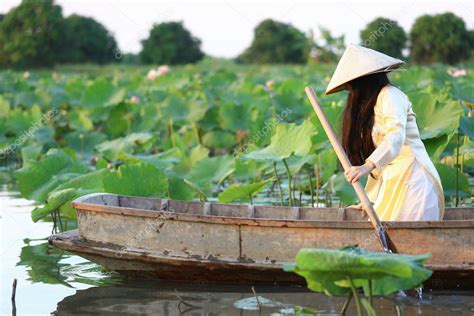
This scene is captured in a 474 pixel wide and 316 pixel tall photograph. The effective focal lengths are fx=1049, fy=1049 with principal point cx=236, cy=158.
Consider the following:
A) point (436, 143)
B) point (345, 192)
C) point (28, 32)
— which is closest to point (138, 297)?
point (345, 192)

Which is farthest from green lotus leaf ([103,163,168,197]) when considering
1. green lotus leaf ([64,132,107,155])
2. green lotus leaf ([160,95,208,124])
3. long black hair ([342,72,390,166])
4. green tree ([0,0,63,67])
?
green tree ([0,0,63,67])

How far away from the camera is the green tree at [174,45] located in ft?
151

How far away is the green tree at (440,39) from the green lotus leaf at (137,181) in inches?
737

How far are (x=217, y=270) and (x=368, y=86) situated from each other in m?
1.09

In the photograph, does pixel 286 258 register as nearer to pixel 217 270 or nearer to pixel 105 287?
pixel 217 270

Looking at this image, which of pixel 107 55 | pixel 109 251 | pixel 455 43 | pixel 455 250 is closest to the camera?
pixel 455 250

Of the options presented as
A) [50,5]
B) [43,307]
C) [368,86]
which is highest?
[50,5]

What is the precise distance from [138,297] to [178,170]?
8.51 feet

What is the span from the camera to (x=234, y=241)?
189 inches

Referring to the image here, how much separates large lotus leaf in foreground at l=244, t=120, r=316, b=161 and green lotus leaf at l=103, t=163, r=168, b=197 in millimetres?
504

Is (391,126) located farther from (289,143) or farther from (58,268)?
(58,268)

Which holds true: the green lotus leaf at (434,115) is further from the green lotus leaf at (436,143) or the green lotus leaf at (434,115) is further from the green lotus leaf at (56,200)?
the green lotus leaf at (56,200)

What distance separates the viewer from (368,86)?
466cm

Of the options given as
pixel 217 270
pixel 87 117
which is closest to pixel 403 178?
pixel 217 270
